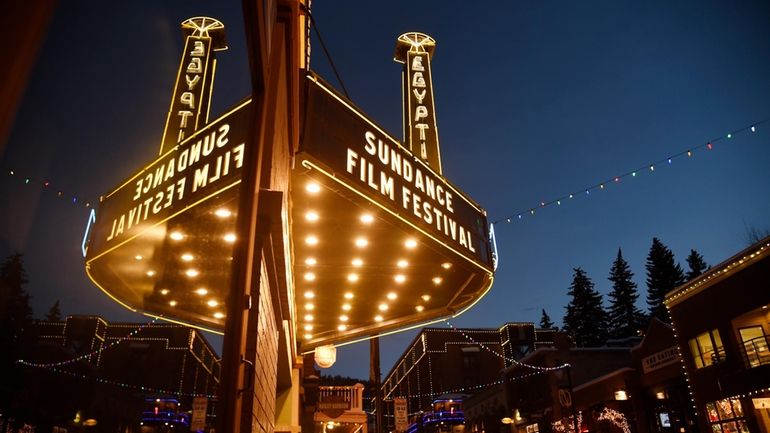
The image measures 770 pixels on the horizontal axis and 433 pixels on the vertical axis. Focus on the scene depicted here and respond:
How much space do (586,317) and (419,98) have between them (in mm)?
66788

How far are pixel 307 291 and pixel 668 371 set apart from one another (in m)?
20.8

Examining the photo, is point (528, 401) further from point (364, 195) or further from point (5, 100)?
point (5, 100)

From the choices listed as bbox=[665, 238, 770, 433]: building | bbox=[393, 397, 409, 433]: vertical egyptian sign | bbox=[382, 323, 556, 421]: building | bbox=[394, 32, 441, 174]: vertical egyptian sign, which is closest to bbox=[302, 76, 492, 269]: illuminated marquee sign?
bbox=[394, 32, 441, 174]: vertical egyptian sign

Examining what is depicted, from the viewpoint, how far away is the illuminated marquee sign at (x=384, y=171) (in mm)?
6895

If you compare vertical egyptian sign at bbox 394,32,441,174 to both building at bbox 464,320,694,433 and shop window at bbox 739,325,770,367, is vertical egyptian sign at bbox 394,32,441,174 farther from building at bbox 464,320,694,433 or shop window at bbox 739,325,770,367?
building at bbox 464,320,694,433

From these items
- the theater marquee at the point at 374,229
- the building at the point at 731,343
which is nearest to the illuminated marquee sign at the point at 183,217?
the theater marquee at the point at 374,229

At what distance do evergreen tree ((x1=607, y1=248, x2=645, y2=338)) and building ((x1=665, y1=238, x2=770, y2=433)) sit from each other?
51331 millimetres

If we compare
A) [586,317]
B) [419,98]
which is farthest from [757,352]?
[586,317]

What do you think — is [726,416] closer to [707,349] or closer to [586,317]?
[707,349]

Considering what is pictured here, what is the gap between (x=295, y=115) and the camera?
6.36 m

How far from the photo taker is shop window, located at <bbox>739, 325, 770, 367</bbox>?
1909cm

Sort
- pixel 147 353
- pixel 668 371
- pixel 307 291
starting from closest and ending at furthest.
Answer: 1. pixel 307 291
2. pixel 668 371
3. pixel 147 353

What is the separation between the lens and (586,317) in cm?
7094

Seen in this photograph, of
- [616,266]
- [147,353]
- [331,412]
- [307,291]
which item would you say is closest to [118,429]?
[147,353]
